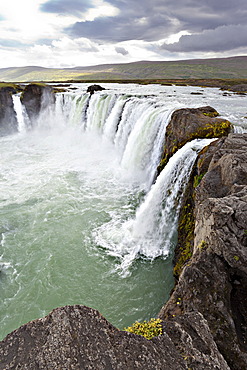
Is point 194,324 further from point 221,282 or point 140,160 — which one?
point 140,160

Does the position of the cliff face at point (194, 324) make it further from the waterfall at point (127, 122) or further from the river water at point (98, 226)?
the waterfall at point (127, 122)

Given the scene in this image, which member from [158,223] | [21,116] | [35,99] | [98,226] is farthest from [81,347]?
[21,116]

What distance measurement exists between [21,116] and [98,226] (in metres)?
33.5

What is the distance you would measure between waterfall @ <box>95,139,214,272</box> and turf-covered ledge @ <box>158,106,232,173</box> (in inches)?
40.2

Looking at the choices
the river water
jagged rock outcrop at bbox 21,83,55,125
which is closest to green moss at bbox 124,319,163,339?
the river water

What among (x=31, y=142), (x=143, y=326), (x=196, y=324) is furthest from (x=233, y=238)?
(x=31, y=142)

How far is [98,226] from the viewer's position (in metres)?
14.0

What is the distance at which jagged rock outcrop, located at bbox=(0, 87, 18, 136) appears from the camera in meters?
40.1

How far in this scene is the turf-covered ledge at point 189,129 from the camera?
13.4 meters

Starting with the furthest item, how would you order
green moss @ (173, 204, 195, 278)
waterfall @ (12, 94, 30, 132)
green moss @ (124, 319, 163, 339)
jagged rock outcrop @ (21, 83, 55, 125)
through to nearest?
waterfall @ (12, 94, 30, 132)
jagged rock outcrop @ (21, 83, 55, 125)
green moss @ (173, 204, 195, 278)
green moss @ (124, 319, 163, 339)

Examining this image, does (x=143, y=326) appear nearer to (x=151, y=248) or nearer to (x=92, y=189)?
(x=151, y=248)

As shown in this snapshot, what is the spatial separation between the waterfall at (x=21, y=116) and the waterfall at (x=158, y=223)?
33201 mm

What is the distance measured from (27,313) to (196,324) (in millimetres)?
7261

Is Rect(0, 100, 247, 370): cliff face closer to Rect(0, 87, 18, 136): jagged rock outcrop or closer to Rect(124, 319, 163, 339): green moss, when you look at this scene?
Rect(124, 319, 163, 339): green moss
